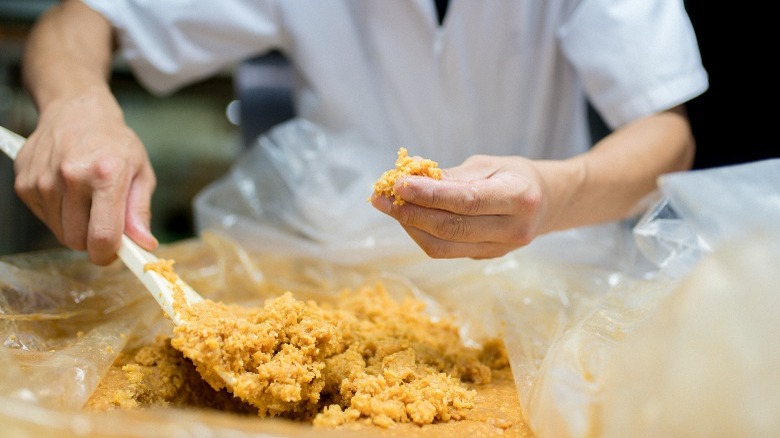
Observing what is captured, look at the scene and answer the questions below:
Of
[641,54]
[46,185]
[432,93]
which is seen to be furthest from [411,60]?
[46,185]

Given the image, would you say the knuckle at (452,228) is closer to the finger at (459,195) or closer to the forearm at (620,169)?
the finger at (459,195)

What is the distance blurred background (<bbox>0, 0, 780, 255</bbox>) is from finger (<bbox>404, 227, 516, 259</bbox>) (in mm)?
614

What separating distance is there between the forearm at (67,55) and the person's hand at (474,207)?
1.82ft

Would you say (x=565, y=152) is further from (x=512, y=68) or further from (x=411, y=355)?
(x=411, y=355)

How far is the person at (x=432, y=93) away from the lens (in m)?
0.74

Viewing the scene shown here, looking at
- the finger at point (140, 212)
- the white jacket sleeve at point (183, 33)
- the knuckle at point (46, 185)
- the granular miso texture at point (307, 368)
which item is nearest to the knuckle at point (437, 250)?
the granular miso texture at point (307, 368)

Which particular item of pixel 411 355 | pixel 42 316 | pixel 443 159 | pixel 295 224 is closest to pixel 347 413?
pixel 411 355

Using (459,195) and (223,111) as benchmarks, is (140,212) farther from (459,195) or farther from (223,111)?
(223,111)

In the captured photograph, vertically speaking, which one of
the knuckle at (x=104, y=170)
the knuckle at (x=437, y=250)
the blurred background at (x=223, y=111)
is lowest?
the blurred background at (x=223, y=111)

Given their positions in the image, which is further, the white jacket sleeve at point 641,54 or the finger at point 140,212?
the white jacket sleeve at point 641,54

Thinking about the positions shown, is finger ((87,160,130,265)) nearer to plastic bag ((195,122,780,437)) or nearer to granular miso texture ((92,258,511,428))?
granular miso texture ((92,258,511,428))

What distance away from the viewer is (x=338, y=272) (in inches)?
38.0

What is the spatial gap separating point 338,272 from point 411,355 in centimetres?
35

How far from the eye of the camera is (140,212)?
80cm
